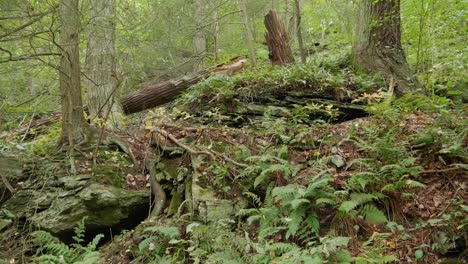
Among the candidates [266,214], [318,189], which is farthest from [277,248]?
[318,189]

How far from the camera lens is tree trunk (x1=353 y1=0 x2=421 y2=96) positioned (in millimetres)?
7051

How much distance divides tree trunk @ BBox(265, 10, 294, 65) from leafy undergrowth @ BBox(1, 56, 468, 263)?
116 inches

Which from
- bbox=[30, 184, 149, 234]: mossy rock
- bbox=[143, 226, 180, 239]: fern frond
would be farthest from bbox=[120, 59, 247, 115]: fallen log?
bbox=[143, 226, 180, 239]: fern frond

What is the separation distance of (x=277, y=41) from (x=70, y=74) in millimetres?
5244

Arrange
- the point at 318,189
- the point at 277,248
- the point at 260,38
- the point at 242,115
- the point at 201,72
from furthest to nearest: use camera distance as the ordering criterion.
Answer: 1. the point at 260,38
2. the point at 201,72
3. the point at 242,115
4. the point at 318,189
5. the point at 277,248

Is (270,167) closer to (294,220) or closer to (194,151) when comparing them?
(294,220)

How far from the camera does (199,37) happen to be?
1212 cm

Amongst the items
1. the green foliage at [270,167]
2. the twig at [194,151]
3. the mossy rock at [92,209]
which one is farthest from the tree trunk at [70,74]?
the green foliage at [270,167]

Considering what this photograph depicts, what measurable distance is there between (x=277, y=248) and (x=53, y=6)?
454 cm

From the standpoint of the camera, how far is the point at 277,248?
3.54 m

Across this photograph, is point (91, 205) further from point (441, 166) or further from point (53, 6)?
point (441, 166)

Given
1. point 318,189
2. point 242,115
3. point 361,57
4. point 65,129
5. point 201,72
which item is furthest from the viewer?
point 201,72

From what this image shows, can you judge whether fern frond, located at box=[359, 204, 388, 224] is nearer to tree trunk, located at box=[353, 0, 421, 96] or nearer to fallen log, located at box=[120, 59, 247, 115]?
tree trunk, located at box=[353, 0, 421, 96]

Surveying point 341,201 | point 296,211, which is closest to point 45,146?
point 296,211
